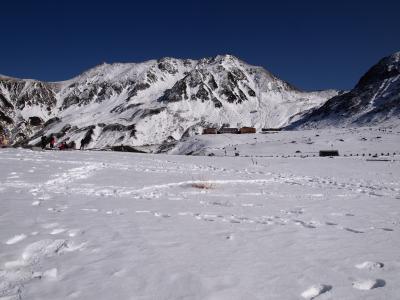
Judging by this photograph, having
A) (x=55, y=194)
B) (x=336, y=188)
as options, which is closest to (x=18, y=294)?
(x=55, y=194)

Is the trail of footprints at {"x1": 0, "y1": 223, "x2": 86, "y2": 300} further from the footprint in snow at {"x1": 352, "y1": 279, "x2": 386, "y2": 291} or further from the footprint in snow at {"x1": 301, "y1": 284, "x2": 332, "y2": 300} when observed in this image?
the footprint in snow at {"x1": 352, "y1": 279, "x2": 386, "y2": 291}

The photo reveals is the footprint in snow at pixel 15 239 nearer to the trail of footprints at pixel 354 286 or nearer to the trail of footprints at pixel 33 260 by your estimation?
the trail of footprints at pixel 33 260

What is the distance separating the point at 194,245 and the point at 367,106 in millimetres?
170353

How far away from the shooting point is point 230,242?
8.05 m

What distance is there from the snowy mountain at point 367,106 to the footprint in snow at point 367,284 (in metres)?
135

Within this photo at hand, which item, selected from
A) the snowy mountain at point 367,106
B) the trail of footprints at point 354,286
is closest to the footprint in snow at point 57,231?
the trail of footprints at point 354,286

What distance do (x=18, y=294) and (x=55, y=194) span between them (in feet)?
29.5

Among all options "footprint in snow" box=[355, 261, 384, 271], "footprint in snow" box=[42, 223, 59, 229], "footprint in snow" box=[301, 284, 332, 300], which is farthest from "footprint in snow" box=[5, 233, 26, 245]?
"footprint in snow" box=[355, 261, 384, 271]

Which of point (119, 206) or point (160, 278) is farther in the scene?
point (119, 206)

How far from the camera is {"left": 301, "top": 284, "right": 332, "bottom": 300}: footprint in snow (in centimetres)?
537

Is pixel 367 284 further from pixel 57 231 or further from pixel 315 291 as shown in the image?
pixel 57 231

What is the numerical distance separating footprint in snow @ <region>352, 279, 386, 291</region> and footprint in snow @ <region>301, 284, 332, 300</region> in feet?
1.34

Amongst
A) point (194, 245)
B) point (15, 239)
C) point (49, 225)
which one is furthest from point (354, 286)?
point (49, 225)

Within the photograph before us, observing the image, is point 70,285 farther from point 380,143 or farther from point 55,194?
point 380,143
